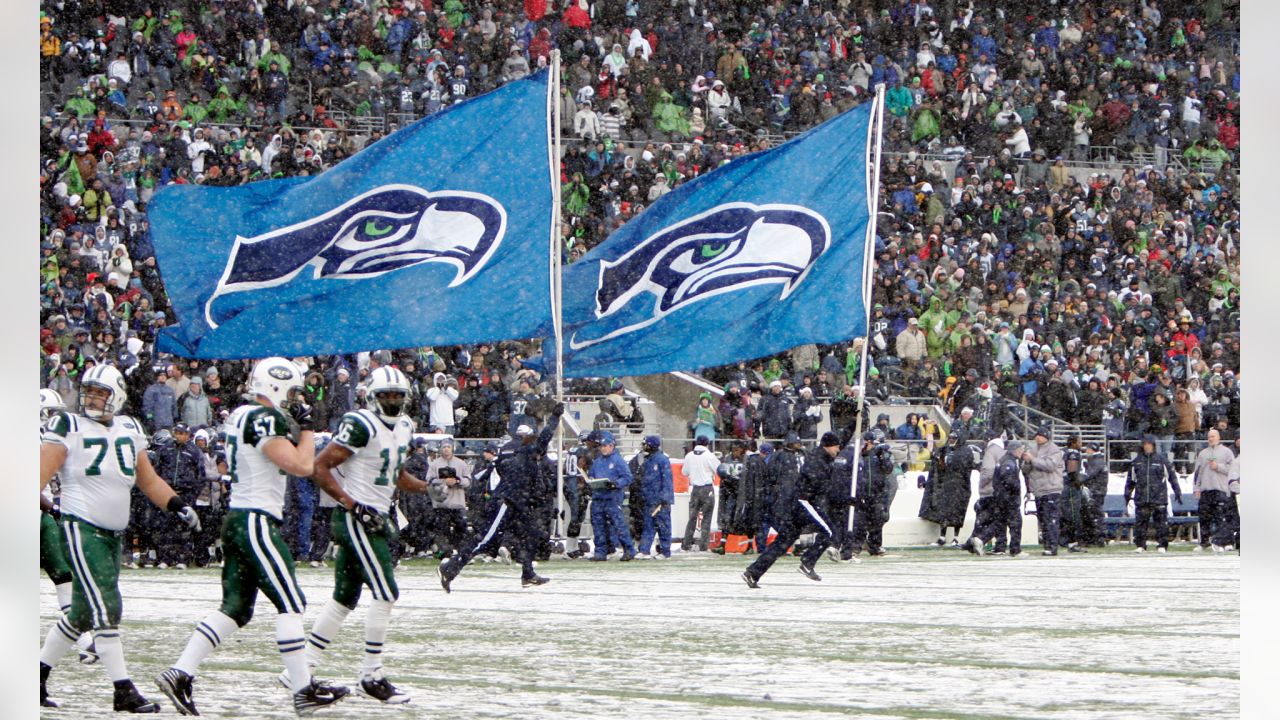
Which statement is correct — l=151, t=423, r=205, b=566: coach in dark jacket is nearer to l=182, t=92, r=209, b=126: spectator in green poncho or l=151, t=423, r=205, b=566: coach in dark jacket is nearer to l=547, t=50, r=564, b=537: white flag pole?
l=547, t=50, r=564, b=537: white flag pole

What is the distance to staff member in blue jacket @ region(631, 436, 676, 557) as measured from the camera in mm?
19031

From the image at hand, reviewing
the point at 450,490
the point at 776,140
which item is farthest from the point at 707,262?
the point at 776,140

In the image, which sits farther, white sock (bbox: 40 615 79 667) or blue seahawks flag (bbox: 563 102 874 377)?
blue seahawks flag (bbox: 563 102 874 377)

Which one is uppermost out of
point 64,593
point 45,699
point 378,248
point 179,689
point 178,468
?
point 378,248

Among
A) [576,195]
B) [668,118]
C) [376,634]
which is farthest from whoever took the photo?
Answer: [668,118]

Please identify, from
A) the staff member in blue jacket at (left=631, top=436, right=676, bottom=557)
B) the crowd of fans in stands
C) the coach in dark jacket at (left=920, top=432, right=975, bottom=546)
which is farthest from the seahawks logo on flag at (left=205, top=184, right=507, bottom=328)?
the coach in dark jacket at (left=920, top=432, right=975, bottom=546)

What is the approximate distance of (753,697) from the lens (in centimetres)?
791

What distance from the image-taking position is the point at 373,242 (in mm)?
14469

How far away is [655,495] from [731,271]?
3.74 metres

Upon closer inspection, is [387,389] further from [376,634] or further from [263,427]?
[376,634]

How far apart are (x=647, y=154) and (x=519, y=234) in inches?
485

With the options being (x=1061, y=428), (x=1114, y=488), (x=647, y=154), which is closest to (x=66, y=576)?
(x=1114, y=488)

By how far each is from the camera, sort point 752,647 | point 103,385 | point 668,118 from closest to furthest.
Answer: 1. point 103,385
2. point 752,647
3. point 668,118
